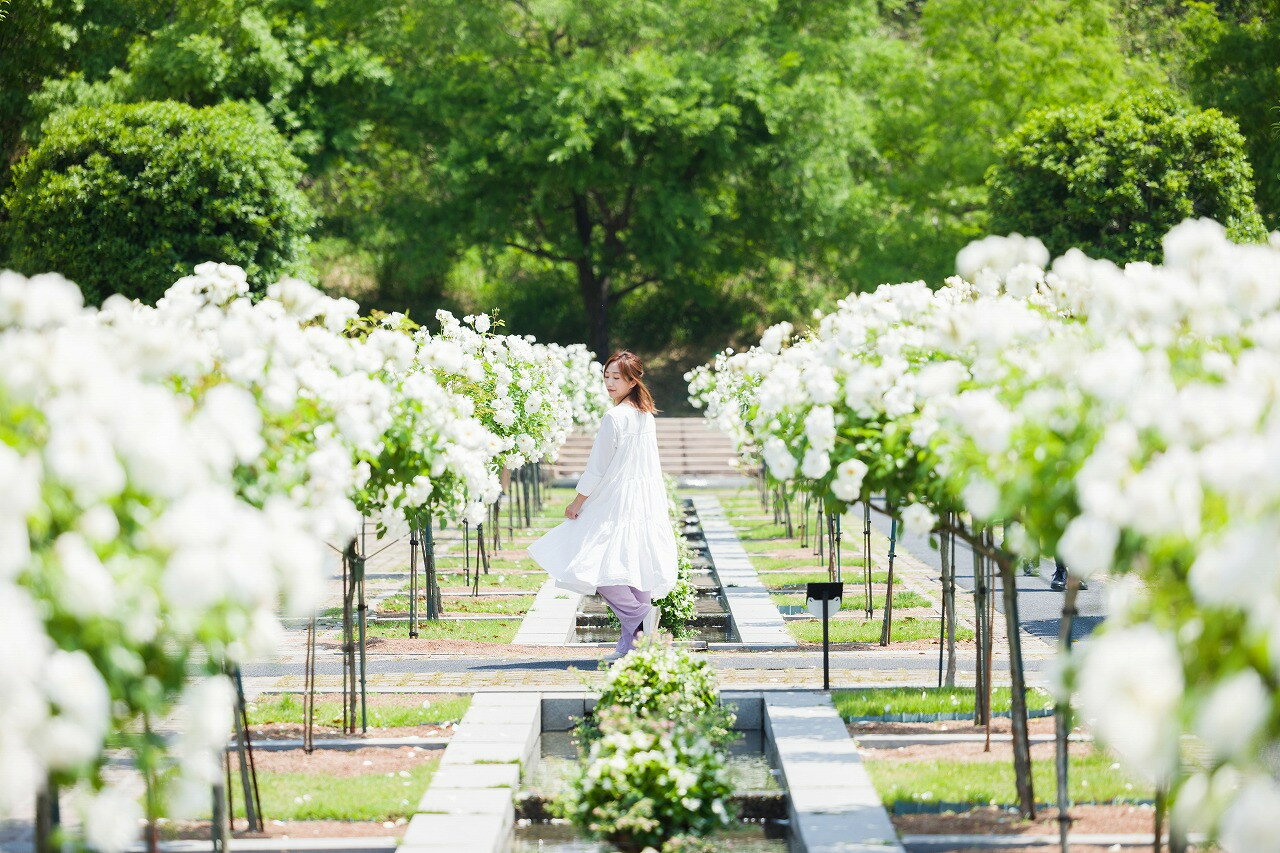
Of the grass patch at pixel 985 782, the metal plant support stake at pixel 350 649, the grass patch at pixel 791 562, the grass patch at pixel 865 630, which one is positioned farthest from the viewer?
the grass patch at pixel 791 562

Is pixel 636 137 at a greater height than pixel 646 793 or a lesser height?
greater

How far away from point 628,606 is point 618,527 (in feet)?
1.63

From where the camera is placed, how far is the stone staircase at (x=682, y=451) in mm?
29719

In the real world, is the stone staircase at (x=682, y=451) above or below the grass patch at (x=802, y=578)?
above

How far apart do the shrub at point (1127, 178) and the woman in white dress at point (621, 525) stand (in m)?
17.1

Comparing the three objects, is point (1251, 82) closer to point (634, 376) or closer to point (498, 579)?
point (498, 579)

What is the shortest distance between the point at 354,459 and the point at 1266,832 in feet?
14.6

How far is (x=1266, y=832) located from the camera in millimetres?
2645

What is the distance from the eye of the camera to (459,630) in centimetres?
1142

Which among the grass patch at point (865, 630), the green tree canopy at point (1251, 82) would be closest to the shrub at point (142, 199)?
the grass patch at point (865, 630)

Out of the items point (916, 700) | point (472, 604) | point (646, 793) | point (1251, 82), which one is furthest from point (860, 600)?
point (1251, 82)

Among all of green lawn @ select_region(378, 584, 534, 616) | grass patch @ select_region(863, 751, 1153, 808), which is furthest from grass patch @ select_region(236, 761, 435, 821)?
green lawn @ select_region(378, 584, 534, 616)

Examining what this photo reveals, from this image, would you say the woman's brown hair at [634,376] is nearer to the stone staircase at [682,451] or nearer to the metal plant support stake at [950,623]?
the metal plant support stake at [950,623]

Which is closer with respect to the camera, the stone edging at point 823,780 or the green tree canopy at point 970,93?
the stone edging at point 823,780
